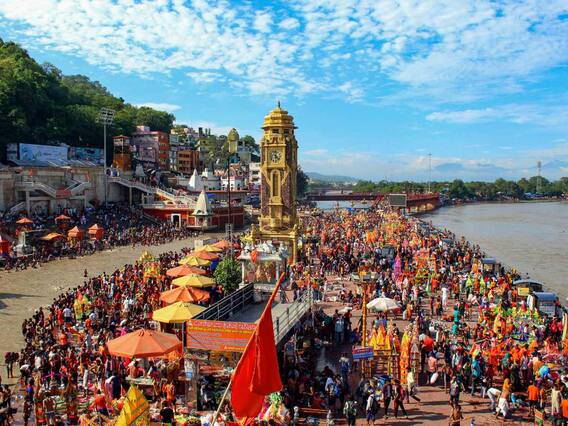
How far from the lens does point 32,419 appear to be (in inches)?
445

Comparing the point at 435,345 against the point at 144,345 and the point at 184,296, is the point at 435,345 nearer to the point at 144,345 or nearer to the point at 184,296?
the point at 184,296

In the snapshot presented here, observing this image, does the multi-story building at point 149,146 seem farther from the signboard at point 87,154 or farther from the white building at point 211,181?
the signboard at point 87,154

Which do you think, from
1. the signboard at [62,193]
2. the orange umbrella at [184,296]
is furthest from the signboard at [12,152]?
the orange umbrella at [184,296]

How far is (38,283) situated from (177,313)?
14338mm

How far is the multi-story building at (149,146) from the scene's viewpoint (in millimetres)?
78750

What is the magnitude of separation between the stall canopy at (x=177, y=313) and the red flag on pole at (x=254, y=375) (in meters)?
7.40

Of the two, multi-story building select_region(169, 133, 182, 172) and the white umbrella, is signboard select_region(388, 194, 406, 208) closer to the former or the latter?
multi-story building select_region(169, 133, 182, 172)

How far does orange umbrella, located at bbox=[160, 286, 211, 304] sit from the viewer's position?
1661cm

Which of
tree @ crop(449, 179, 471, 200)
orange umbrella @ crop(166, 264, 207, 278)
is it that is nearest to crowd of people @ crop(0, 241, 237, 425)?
orange umbrella @ crop(166, 264, 207, 278)

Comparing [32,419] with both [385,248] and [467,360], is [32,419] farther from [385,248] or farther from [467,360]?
[385,248]

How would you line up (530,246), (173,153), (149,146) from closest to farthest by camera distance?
(530,246) → (149,146) → (173,153)

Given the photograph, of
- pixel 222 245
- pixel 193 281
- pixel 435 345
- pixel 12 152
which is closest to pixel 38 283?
pixel 222 245

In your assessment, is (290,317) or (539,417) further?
(290,317)

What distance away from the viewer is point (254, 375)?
6.71 m
